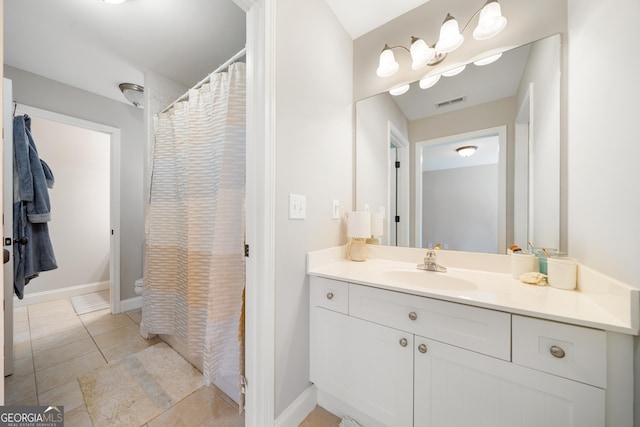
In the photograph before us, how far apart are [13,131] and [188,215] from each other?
4.38ft

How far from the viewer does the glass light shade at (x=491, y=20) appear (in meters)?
1.26

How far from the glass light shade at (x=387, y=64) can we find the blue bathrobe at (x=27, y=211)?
8.07ft

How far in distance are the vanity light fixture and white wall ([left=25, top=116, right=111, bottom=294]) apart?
3706 mm

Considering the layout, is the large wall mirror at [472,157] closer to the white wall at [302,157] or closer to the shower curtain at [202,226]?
the white wall at [302,157]

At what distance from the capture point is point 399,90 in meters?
1.64

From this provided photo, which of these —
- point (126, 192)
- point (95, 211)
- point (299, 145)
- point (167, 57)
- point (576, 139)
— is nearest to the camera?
point (576, 139)

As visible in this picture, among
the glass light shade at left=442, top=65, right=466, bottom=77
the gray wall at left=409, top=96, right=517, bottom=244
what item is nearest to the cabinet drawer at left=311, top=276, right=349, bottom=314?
the gray wall at left=409, top=96, right=517, bottom=244

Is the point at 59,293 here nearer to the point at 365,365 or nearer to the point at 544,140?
the point at 365,365

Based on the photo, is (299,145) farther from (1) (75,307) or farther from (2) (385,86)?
(1) (75,307)

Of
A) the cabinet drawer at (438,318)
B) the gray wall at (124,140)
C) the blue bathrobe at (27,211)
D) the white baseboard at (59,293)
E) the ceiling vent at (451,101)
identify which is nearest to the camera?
the cabinet drawer at (438,318)

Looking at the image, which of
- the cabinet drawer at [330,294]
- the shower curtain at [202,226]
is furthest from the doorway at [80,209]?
the cabinet drawer at [330,294]

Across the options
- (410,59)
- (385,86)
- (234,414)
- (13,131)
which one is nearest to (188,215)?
(234,414)

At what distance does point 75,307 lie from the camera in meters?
2.72

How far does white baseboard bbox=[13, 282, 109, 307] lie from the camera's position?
275 centimetres
